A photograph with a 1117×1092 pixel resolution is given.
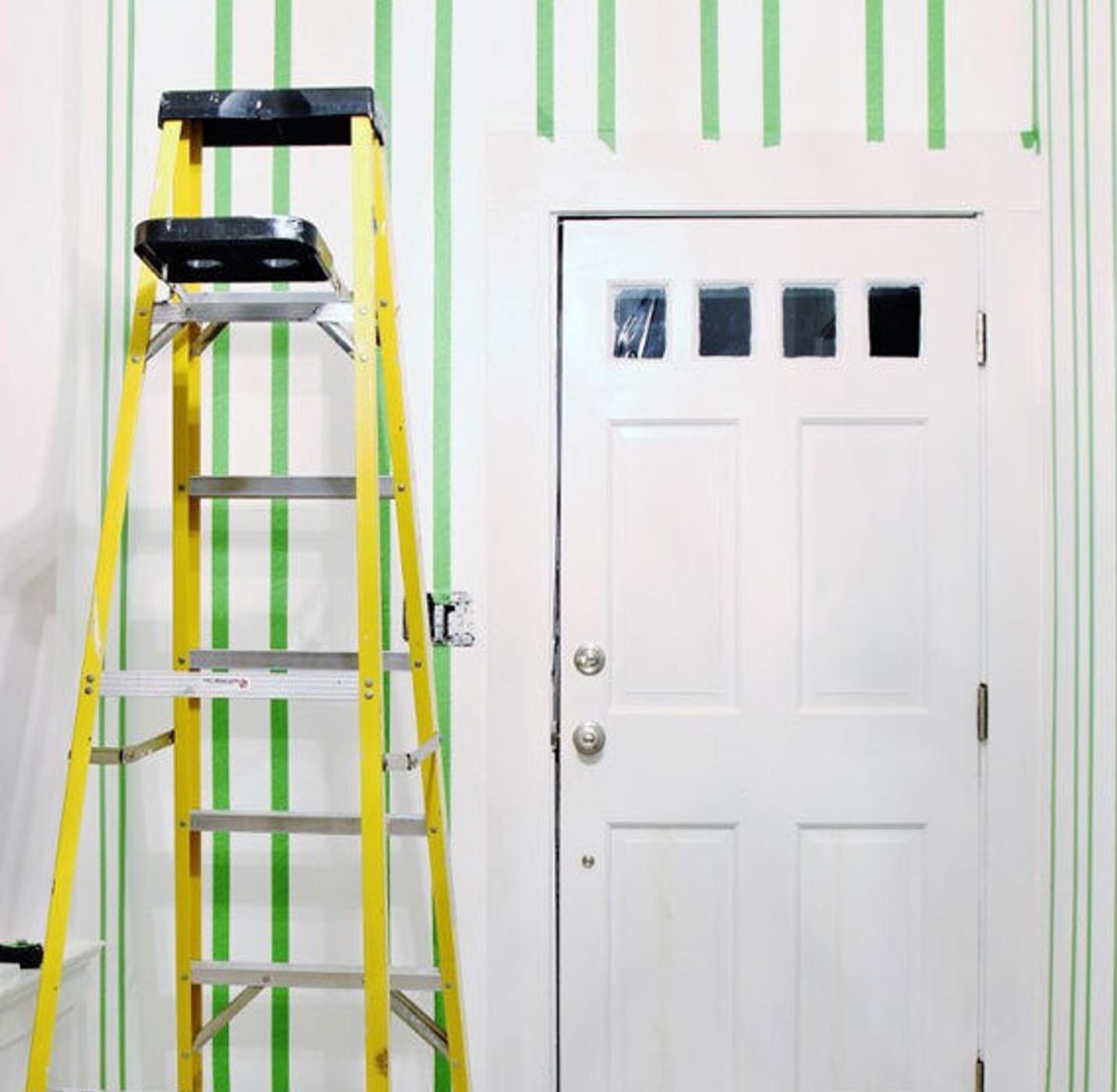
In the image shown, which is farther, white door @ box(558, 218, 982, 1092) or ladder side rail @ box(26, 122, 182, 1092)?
white door @ box(558, 218, 982, 1092)

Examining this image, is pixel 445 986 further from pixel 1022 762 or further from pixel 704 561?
pixel 1022 762

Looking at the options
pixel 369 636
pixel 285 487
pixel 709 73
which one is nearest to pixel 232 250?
pixel 285 487

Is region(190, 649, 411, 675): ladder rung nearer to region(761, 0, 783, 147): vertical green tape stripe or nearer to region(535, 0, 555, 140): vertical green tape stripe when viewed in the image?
region(535, 0, 555, 140): vertical green tape stripe

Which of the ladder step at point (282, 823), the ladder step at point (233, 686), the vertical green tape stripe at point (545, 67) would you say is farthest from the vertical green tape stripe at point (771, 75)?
the ladder step at point (282, 823)

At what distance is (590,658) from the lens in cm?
209

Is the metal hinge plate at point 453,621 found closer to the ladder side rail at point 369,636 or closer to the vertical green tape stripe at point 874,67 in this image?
the ladder side rail at point 369,636

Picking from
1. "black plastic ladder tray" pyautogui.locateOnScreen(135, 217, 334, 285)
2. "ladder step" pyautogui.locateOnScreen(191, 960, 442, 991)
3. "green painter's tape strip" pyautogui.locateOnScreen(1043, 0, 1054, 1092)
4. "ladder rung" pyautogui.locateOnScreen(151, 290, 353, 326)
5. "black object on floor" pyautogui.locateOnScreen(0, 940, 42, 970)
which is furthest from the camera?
"green painter's tape strip" pyautogui.locateOnScreen(1043, 0, 1054, 1092)

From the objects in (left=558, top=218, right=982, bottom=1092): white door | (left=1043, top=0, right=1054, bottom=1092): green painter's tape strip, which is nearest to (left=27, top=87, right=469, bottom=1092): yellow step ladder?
(left=558, top=218, right=982, bottom=1092): white door

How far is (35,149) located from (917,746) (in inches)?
75.7

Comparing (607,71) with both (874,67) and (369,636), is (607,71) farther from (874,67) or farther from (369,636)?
(369,636)

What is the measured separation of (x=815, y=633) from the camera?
6.86 ft

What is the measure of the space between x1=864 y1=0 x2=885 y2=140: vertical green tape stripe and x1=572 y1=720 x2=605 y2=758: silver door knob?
3.92 ft

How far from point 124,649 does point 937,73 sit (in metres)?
1.83

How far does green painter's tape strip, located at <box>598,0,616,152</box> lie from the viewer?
6.83 feet
